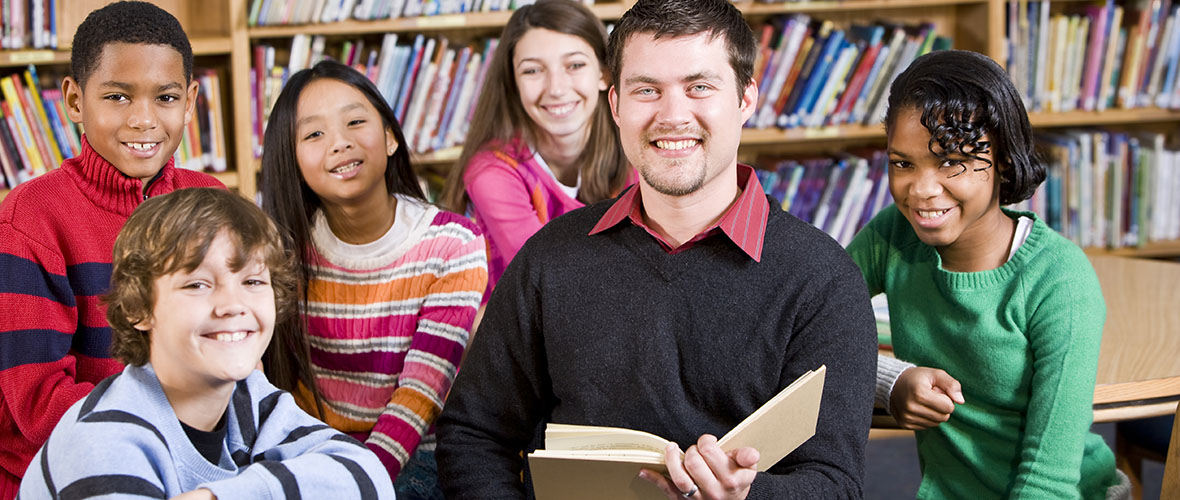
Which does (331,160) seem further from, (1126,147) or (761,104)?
(1126,147)

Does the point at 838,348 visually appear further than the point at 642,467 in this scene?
Yes

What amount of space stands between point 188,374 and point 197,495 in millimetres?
142

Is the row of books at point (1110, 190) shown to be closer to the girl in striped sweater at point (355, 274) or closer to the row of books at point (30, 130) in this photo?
the girl in striped sweater at point (355, 274)

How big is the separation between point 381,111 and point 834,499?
1.02m

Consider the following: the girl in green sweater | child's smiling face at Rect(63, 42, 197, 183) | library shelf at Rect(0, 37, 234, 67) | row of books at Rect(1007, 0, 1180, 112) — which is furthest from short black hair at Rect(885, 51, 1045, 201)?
row of books at Rect(1007, 0, 1180, 112)

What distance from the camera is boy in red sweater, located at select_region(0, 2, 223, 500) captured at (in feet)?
4.67

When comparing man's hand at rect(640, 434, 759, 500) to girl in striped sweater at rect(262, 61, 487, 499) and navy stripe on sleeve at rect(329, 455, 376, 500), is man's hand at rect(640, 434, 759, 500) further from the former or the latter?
girl in striped sweater at rect(262, 61, 487, 499)

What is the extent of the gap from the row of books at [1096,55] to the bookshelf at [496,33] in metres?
0.03

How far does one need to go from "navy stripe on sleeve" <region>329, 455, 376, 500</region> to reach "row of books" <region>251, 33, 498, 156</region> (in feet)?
6.75

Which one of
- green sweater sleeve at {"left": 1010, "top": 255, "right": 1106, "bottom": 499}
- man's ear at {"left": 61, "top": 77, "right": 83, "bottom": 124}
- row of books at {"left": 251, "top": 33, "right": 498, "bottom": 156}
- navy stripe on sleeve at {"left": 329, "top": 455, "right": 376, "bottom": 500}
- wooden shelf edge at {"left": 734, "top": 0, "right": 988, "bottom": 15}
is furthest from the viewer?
wooden shelf edge at {"left": 734, "top": 0, "right": 988, "bottom": 15}

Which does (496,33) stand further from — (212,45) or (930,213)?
(930,213)

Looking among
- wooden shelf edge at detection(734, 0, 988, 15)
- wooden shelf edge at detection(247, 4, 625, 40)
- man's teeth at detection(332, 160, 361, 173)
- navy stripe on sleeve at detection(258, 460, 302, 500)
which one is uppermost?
wooden shelf edge at detection(734, 0, 988, 15)

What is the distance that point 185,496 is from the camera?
3.34ft

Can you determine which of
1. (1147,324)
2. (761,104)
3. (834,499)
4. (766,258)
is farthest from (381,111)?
(761,104)
